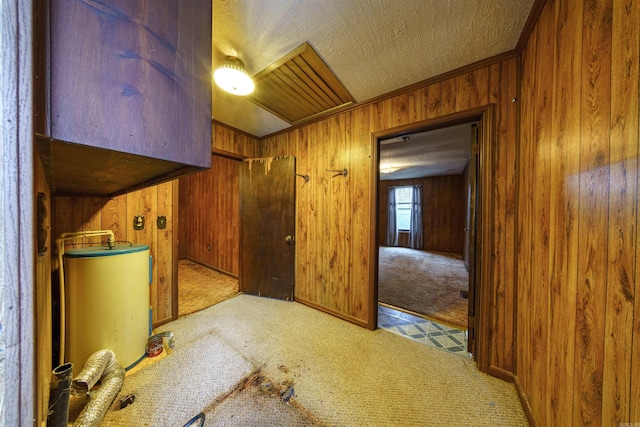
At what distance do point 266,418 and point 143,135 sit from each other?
1.54 m

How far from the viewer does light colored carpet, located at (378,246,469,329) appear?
8.32ft

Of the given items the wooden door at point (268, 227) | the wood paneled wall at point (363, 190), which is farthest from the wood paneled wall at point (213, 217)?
the wood paneled wall at point (363, 190)

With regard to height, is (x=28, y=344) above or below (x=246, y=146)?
below

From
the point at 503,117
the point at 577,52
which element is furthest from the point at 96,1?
the point at 503,117

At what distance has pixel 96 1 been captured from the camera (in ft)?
1.52

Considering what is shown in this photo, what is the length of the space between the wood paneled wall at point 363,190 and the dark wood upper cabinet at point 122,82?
5.56 ft

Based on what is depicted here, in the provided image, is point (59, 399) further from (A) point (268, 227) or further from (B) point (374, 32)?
(B) point (374, 32)

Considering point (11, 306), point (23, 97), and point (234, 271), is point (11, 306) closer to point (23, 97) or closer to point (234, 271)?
point (23, 97)

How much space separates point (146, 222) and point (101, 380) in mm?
1249

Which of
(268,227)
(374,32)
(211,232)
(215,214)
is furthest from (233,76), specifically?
(211,232)

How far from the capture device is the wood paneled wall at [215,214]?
3719 mm

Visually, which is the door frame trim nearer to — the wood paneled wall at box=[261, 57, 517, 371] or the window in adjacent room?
the wood paneled wall at box=[261, 57, 517, 371]

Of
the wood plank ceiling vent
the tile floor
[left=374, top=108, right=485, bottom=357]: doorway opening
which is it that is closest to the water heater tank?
the wood plank ceiling vent

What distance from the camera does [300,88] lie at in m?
1.89
